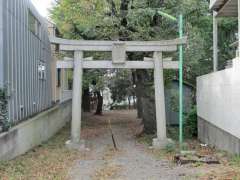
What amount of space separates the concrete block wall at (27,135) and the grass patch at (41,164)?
0.84ft

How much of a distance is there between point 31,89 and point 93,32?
152 inches

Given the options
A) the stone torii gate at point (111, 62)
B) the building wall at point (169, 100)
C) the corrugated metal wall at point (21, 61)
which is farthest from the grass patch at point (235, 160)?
the building wall at point (169, 100)

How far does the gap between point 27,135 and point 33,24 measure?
8.24 metres

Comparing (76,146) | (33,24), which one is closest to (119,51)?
(76,146)

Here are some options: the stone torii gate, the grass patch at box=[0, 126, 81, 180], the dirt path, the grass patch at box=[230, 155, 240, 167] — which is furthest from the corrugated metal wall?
the grass patch at box=[230, 155, 240, 167]

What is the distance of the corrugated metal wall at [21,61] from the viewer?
1636cm

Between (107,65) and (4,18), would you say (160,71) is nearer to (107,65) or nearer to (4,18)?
(107,65)

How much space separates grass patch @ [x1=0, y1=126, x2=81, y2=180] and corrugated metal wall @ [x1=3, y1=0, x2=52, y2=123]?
1.67 meters

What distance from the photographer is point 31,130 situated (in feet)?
58.7

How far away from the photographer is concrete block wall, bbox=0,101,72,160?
13.6 m

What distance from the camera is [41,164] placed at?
44.2ft

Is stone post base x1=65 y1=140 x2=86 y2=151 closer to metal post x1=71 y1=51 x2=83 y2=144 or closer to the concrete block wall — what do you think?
metal post x1=71 y1=51 x2=83 y2=144

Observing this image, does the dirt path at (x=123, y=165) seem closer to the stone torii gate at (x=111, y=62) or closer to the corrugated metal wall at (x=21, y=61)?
the stone torii gate at (x=111, y=62)

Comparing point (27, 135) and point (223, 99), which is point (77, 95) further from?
point (223, 99)
